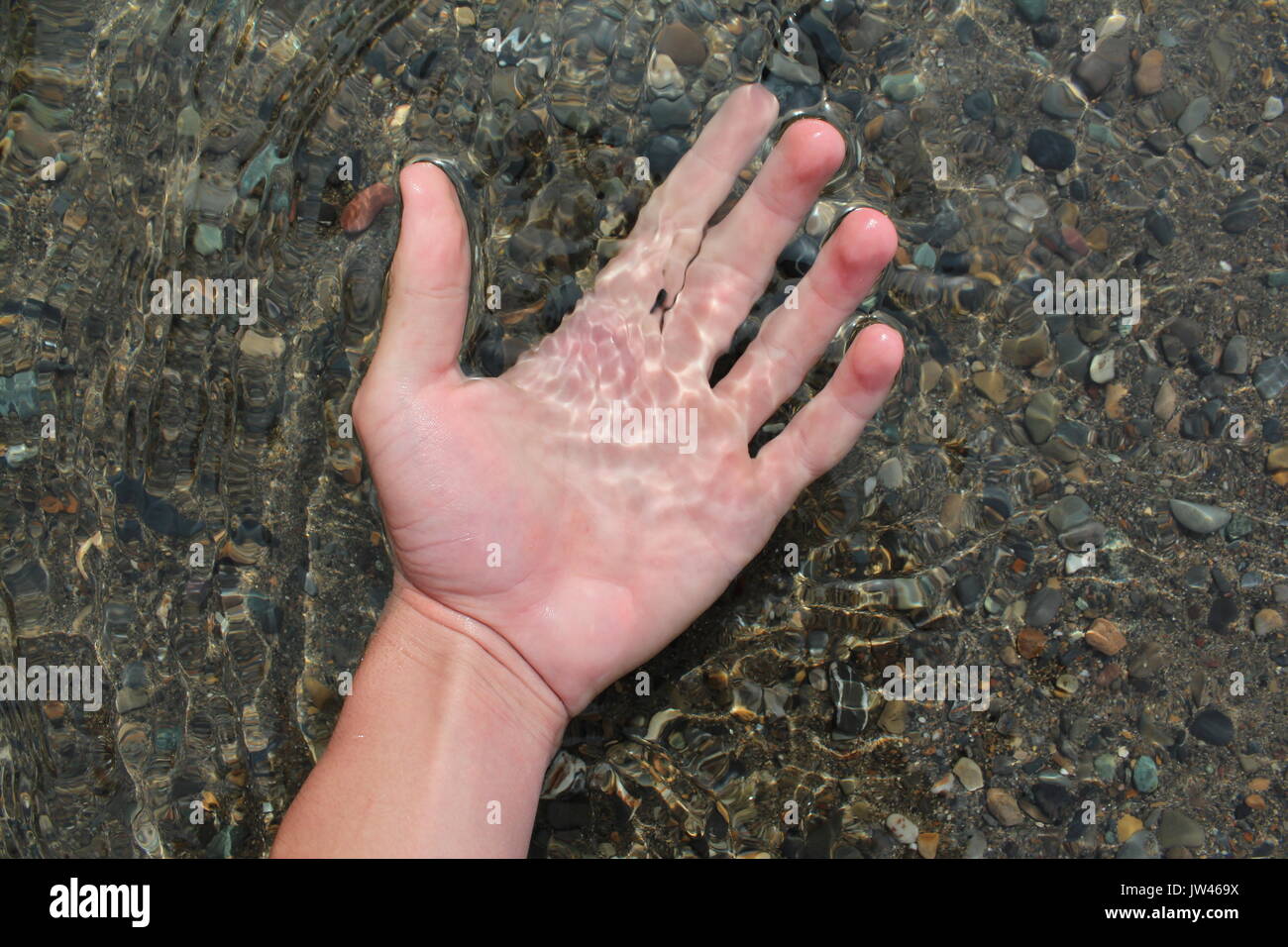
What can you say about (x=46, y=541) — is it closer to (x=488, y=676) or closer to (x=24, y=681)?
(x=24, y=681)

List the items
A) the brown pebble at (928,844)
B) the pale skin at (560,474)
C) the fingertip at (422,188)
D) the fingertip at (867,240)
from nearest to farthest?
the fingertip at (422,188) < the pale skin at (560,474) < the fingertip at (867,240) < the brown pebble at (928,844)

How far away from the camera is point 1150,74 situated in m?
4.05

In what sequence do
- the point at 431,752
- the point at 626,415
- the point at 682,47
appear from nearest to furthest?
the point at 431,752 < the point at 626,415 < the point at 682,47

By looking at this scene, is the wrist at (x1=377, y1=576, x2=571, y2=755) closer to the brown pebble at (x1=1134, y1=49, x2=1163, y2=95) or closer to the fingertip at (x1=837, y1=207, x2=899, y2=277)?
the fingertip at (x1=837, y1=207, x2=899, y2=277)

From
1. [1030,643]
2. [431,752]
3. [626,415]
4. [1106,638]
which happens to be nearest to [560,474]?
[626,415]

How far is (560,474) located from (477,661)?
0.70 m

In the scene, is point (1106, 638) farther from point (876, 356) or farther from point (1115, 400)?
point (876, 356)

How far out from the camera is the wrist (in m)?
3.47

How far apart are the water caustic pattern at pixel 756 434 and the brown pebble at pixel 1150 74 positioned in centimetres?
2

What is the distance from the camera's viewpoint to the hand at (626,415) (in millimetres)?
3277

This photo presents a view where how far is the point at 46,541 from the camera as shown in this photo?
13.4ft

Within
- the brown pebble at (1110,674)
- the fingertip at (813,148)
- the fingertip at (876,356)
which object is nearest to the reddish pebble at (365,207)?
the fingertip at (813,148)

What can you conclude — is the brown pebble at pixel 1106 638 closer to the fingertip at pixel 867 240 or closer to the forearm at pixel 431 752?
the fingertip at pixel 867 240
